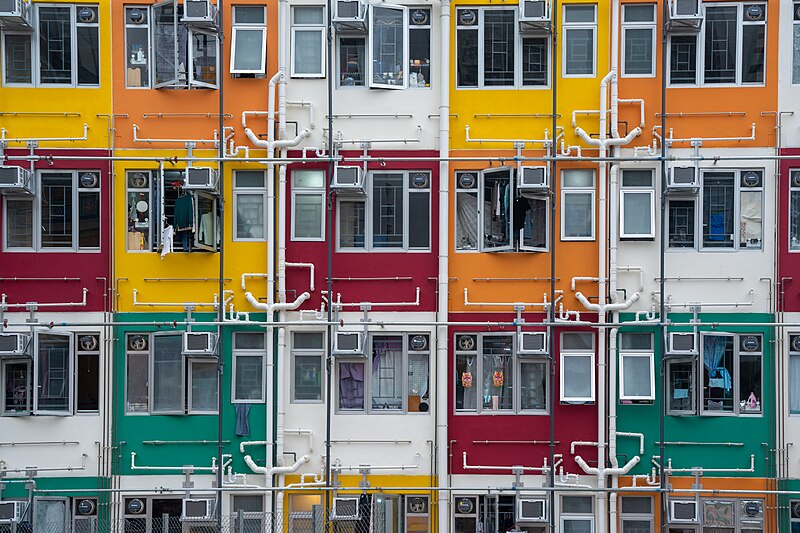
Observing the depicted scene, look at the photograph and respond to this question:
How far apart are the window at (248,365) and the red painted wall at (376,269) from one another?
77 cm

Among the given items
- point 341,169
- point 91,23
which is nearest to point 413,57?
point 341,169

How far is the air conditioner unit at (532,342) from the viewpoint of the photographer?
36.1 ft

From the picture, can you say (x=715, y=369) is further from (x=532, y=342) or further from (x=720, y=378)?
(x=532, y=342)

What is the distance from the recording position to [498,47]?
11.5 m

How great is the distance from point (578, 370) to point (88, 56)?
25.1ft

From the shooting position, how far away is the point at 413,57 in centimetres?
1152

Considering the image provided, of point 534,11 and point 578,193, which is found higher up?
point 534,11

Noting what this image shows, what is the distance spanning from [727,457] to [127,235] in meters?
8.31

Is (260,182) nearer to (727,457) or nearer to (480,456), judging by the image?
(480,456)

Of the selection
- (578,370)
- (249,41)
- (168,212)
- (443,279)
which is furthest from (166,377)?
(578,370)

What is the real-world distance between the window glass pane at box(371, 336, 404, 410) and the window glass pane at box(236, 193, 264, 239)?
2.13 meters

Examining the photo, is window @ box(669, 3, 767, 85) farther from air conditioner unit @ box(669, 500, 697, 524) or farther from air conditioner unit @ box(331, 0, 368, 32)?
air conditioner unit @ box(669, 500, 697, 524)

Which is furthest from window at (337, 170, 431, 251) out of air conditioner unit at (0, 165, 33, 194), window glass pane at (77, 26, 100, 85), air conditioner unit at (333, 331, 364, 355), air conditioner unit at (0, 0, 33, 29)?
air conditioner unit at (0, 0, 33, 29)

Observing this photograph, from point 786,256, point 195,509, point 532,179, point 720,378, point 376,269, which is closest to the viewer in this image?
point 532,179
